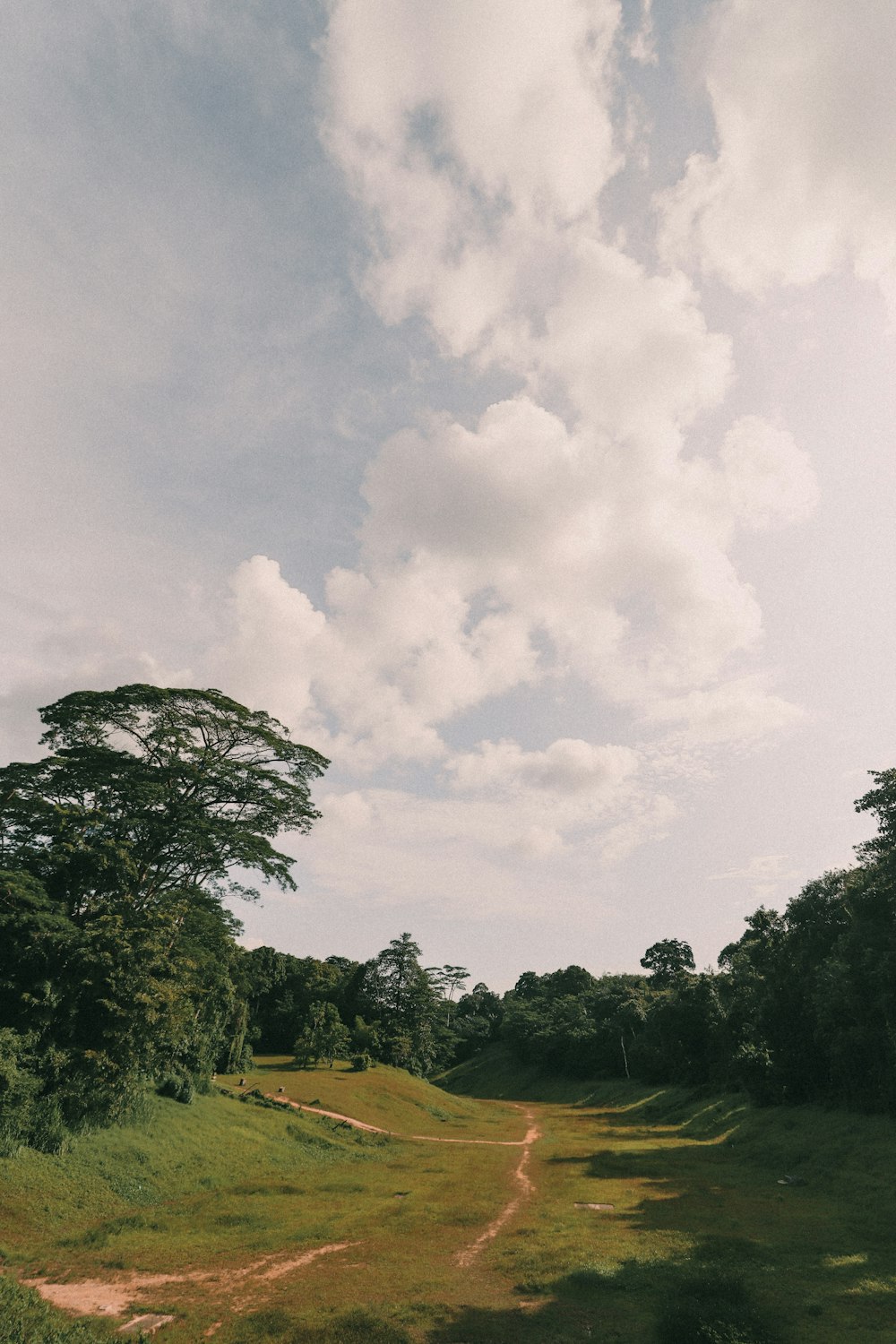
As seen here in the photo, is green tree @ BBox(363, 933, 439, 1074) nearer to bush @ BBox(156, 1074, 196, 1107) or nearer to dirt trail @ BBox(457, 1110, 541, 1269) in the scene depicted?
dirt trail @ BBox(457, 1110, 541, 1269)

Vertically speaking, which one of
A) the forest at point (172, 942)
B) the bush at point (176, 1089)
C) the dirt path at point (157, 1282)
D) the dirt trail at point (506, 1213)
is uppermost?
the forest at point (172, 942)

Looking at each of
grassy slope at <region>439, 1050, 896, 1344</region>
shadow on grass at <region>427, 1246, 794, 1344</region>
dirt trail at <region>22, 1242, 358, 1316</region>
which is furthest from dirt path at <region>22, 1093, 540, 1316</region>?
shadow on grass at <region>427, 1246, 794, 1344</region>

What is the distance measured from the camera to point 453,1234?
950 inches

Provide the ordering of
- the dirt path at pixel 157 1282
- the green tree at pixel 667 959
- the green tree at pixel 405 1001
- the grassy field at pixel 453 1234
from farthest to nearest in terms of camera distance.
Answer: the green tree at pixel 667 959
the green tree at pixel 405 1001
the dirt path at pixel 157 1282
the grassy field at pixel 453 1234

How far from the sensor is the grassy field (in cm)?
1627

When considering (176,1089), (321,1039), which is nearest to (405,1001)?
(321,1039)

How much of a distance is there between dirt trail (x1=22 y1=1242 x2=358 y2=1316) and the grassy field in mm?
122

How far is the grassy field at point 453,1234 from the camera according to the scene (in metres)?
16.3

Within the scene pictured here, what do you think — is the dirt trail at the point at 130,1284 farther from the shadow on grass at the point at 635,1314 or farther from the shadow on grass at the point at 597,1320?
the shadow on grass at the point at 635,1314

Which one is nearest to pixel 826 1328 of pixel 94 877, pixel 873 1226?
pixel 873 1226

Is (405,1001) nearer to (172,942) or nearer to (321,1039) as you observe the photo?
(321,1039)

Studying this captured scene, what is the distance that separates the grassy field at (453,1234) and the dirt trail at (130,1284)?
0.12 metres

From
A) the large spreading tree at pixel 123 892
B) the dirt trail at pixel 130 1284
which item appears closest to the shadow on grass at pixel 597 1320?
the dirt trail at pixel 130 1284

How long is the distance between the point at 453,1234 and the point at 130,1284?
1135cm
